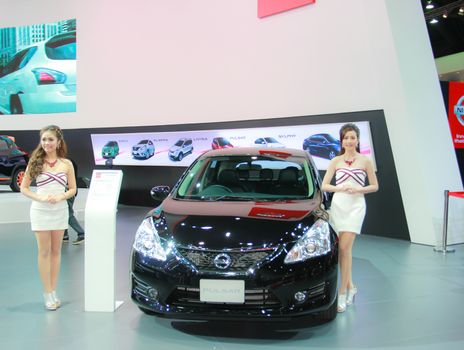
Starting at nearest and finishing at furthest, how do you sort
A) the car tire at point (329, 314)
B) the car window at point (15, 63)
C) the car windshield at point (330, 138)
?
1. the car tire at point (329, 314)
2. the car windshield at point (330, 138)
3. the car window at point (15, 63)

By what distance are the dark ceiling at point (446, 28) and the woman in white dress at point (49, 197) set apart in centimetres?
1180

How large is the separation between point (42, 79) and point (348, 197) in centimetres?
1134

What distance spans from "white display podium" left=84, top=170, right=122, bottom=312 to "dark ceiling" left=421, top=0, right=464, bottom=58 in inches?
462

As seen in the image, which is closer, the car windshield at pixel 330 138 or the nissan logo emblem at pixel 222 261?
the nissan logo emblem at pixel 222 261

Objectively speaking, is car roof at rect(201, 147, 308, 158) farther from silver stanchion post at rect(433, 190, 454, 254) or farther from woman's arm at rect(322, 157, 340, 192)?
silver stanchion post at rect(433, 190, 454, 254)

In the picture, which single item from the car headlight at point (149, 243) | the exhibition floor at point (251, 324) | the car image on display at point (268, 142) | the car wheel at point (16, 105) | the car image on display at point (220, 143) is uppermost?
the car wheel at point (16, 105)

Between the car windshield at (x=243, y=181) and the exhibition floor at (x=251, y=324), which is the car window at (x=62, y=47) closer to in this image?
the exhibition floor at (x=251, y=324)

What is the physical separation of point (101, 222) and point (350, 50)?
17.0 ft

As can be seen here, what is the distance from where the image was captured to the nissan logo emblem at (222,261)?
2.72 metres

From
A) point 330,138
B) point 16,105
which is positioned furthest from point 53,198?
point 16,105

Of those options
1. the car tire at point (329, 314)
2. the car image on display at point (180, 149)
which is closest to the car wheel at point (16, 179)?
the car image on display at point (180, 149)

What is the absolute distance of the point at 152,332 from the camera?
3.14m

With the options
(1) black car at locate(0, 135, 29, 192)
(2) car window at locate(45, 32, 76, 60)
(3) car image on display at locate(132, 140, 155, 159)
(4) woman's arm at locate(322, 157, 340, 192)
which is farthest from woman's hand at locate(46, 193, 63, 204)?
(2) car window at locate(45, 32, 76, 60)

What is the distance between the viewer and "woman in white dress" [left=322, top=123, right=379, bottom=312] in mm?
3514
